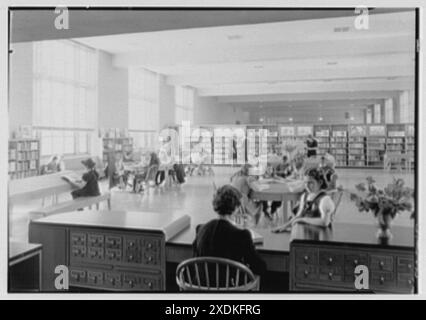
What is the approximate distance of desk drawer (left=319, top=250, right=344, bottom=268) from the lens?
1.92 metres

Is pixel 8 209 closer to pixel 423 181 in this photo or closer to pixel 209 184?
pixel 209 184

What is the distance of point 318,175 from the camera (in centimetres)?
210

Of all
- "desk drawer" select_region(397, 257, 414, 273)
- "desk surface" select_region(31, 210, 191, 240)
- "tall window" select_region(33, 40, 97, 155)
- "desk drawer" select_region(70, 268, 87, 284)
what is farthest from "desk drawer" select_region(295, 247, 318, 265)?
"tall window" select_region(33, 40, 97, 155)

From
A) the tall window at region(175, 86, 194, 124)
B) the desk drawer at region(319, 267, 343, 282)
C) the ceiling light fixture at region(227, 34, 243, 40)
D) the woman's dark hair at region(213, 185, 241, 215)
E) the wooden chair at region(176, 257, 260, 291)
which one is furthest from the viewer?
the ceiling light fixture at region(227, 34, 243, 40)

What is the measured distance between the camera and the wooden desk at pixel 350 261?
6.15 feet

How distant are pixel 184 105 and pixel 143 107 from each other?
0.86 feet

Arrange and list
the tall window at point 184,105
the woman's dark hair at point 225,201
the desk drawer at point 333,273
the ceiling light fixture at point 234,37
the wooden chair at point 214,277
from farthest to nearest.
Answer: the ceiling light fixture at point 234,37, the tall window at point 184,105, the woman's dark hair at point 225,201, the desk drawer at point 333,273, the wooden chair at point 214,277

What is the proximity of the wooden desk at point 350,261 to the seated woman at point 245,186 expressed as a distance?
0.33m

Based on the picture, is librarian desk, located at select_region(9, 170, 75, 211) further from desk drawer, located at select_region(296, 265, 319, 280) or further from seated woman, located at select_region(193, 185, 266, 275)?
desk drawer, located at select_region(296, 265, 319, 280)

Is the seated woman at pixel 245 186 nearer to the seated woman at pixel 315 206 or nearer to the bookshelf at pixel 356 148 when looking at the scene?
the seated woman at pixel 315 206

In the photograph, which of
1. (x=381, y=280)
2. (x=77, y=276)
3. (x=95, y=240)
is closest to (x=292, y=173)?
(x=381, y=280)

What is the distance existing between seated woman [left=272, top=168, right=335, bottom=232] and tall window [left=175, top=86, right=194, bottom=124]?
80cm

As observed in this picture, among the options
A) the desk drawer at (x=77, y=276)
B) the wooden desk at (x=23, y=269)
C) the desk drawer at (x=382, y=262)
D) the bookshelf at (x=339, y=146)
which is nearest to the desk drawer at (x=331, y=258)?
the desk drawer at (x=382, y=262)

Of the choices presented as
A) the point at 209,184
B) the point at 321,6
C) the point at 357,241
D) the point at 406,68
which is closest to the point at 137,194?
the point at 209,184
